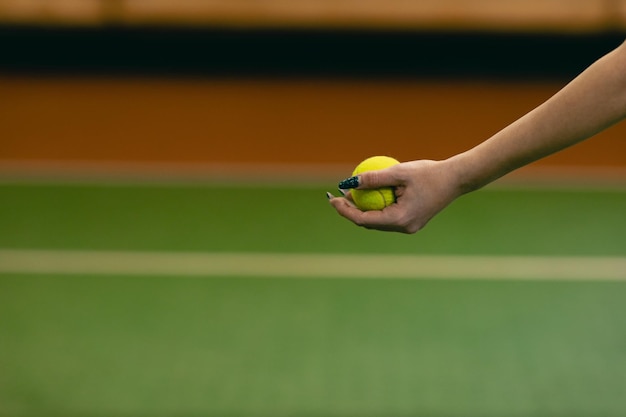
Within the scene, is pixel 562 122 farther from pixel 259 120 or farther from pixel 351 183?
pixel 259 120

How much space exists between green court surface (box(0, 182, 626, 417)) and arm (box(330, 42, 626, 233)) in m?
1.09

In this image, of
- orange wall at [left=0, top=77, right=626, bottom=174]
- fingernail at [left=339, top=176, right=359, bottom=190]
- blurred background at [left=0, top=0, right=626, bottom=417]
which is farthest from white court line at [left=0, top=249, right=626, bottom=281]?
fingernail at [left=339, top=176, right=359, bottom=190]

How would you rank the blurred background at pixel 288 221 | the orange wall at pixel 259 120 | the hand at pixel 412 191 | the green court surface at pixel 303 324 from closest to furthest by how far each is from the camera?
the hand at pixel 412 191 < the green court surface at pixel 303 324 < the blurred background at pixel 288 221 < the orange wall at pixel 259 120

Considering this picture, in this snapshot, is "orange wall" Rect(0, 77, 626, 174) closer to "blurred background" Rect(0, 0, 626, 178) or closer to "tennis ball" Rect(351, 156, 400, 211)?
"blurred background" Rect(0, 0, 626, 178)

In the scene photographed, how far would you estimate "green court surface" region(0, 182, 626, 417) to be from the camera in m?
2.68

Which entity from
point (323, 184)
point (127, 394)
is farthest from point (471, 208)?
point (127, 394)

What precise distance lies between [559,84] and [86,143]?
3832 millimetres

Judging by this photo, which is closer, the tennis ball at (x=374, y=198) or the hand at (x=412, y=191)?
the hand at (x=412, y=191)

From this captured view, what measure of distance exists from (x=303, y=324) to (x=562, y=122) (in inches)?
77.6

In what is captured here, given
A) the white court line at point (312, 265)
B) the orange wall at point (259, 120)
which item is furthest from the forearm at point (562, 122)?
the orange wall at point (259, 120)

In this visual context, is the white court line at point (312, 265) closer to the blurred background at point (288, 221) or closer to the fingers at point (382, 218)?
the blurred background at point (288, 221)

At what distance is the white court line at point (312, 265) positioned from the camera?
12.5 feet

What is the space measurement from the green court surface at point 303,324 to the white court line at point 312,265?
0.19 ft

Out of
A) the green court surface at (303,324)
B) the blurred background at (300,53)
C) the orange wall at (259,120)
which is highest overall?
the blurred background at (300,53)
